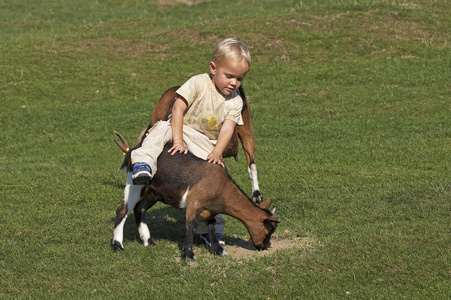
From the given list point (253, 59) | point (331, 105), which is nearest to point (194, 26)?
point (253, 59)

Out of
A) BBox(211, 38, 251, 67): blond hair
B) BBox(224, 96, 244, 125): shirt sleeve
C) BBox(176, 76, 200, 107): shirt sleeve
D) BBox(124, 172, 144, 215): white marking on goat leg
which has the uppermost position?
BBox(211, 38, 251, 67): blond hair

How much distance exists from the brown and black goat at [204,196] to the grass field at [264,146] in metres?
0.26

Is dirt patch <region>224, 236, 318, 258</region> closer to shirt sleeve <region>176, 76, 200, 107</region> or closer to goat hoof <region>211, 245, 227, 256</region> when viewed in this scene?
goat hoof <region>211, 245, 227, 256</region>

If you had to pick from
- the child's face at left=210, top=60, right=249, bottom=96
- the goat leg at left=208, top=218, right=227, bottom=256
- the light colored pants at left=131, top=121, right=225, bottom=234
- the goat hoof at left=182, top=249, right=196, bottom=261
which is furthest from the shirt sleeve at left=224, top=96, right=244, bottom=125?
the goat hoof at left=182, top=249, right=196, bottom=261

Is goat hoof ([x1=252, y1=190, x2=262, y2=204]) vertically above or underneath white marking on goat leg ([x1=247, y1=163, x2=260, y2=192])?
underneath

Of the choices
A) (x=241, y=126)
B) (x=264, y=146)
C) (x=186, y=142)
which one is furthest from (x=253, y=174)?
(x=264, y=146)

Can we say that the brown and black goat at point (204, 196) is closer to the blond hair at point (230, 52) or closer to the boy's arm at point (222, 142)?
the boy's arm at point (222, 142)

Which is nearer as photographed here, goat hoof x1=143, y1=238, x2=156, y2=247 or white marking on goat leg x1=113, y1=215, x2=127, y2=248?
white marking on goat leg x1=113, y1=215, x2=127, y2=248

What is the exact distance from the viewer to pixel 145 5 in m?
30.7

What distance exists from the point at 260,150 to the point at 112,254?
5981 mm

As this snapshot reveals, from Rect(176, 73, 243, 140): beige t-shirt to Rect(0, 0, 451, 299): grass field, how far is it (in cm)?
132

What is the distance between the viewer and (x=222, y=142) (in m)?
6.29

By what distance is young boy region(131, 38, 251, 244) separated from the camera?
6.12 m

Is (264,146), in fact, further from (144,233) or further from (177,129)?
(177,129)
